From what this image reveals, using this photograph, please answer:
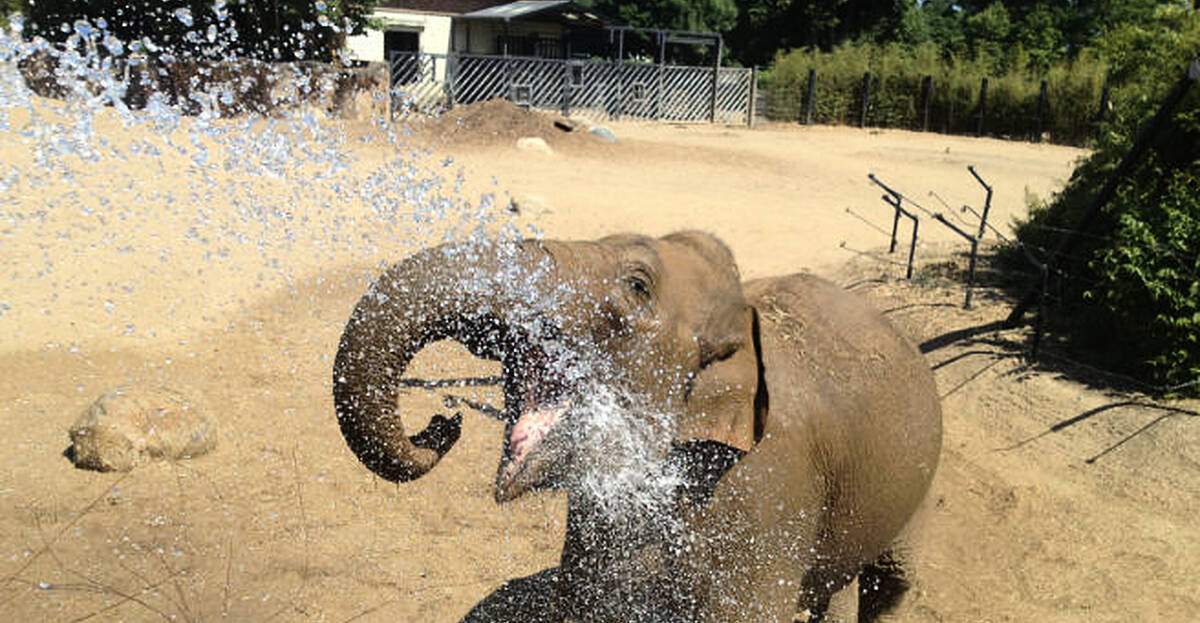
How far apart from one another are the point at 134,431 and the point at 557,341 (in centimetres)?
403

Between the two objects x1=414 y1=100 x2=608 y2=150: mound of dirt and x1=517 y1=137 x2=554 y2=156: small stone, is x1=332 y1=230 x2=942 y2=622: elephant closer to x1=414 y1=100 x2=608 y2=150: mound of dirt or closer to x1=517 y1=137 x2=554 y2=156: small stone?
x1=517 y1=137 x2=554 y2=156: small stone

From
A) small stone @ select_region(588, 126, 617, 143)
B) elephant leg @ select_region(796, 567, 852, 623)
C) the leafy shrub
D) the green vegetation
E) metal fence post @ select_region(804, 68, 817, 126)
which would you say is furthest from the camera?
metal fence post @ select_region(804, 68, 817, 126)

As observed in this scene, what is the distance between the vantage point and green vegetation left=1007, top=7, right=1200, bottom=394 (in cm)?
710

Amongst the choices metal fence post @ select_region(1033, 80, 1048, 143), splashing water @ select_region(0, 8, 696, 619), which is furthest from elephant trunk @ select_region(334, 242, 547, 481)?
metal fence post @ select_region(1033, 80, 1048, 143)

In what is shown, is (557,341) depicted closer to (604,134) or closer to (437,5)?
(604,134)

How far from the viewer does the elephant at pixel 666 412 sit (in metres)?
2.53

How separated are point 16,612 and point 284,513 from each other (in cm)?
139

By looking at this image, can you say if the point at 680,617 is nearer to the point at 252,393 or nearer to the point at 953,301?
the point at 252,393

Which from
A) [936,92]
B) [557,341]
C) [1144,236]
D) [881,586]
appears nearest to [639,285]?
[557,341]

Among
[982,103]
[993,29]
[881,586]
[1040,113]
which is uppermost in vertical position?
[993,29]

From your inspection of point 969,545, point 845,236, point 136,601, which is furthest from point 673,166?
point 136,601

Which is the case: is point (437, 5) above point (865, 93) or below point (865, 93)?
above

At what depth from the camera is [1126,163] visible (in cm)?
730

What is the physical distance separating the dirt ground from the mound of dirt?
4590 millimetres
